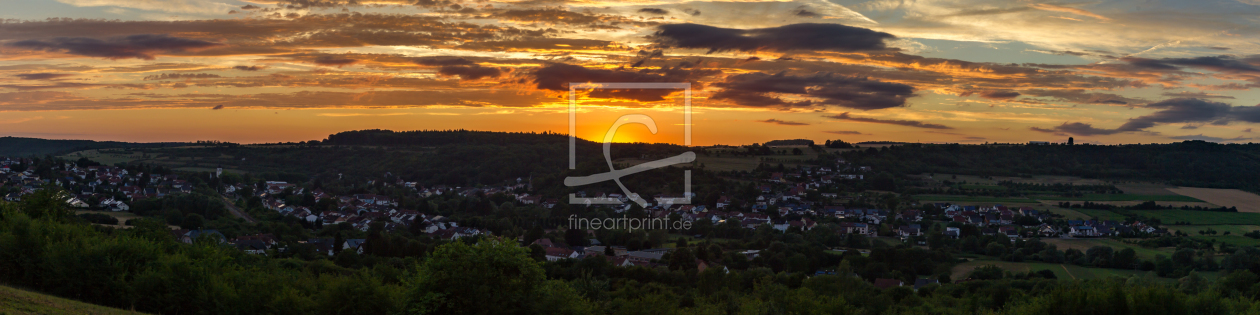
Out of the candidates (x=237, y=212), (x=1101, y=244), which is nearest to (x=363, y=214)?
(x=237, y=212)

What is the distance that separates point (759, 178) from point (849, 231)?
23764mm

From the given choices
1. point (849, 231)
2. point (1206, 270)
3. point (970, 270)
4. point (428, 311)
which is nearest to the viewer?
point (428, 311)

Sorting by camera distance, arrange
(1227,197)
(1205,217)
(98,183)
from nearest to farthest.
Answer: (1205,217) < (1227,197) < (98,183)

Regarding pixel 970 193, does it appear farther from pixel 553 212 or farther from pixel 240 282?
pixel 240 282

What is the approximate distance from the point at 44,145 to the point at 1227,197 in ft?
409

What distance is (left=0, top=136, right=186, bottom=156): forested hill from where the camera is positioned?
84.9m

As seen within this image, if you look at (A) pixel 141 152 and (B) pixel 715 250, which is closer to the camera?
(B) pixel 715 250

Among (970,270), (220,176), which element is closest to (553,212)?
(970,270)

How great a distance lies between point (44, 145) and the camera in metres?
90.3

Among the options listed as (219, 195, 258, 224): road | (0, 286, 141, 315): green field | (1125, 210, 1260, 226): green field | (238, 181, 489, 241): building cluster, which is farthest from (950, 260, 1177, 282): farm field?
(219, 195, 258, 224): road

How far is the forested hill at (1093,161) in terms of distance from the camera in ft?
189

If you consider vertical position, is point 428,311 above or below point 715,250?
above

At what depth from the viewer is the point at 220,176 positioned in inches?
2653

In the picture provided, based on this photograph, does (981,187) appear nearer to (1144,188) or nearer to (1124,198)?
(1124,198)
